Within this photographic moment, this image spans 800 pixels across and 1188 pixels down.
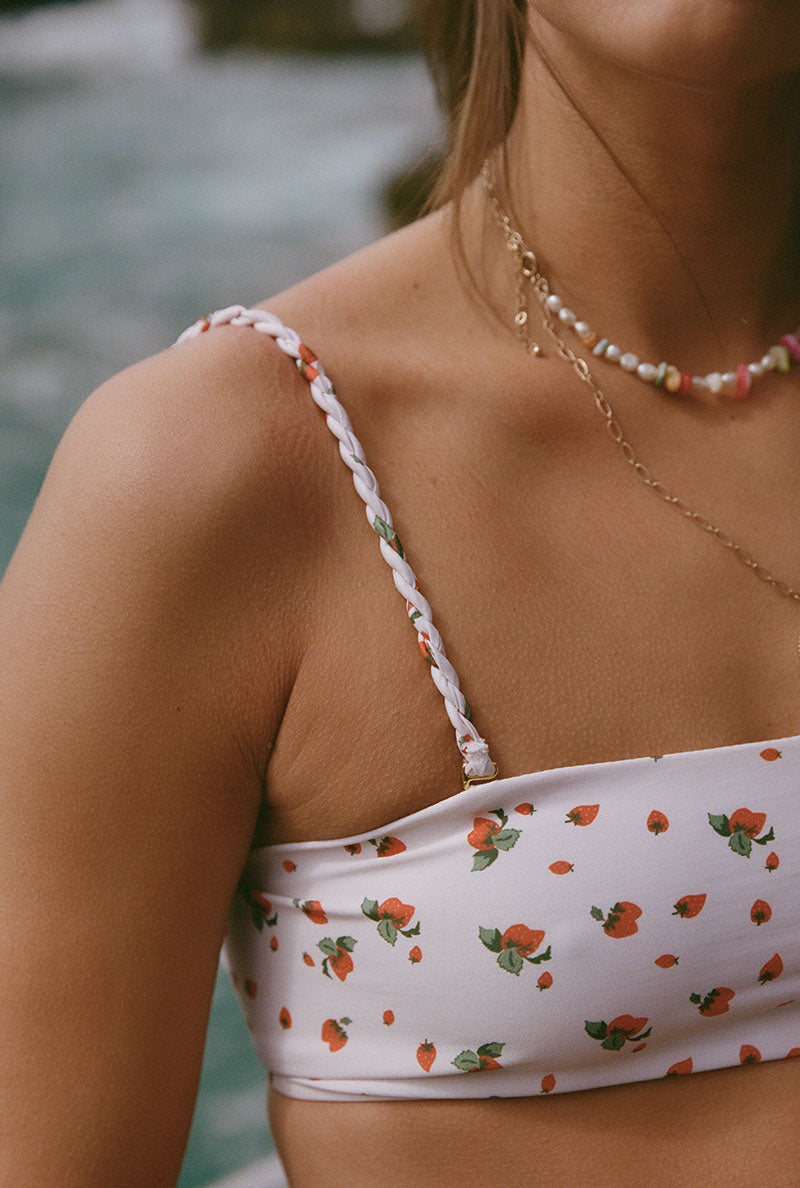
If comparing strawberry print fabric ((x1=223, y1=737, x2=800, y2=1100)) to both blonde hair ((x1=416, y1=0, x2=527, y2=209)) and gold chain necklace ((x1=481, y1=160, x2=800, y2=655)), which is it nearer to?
gold chain necklace ((x1=481, y1=160, x2=800, y2=655))

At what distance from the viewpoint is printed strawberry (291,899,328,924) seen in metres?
0.84

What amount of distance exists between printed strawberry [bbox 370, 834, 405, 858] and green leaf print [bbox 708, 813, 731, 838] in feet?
0.70

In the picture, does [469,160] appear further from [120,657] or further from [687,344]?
[120,657]

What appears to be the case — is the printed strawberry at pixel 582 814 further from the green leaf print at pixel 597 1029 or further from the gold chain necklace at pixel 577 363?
the gold chain necklace at pixel 577 363

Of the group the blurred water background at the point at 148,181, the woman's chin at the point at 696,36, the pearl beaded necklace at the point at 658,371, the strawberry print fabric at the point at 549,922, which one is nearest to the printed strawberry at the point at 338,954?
the strawberry print fabric at the point at 549,922

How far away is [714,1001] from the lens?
827mm

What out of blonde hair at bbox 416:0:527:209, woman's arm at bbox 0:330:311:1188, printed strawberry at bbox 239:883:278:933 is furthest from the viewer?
blonde hair at bbox 416:0:527:209

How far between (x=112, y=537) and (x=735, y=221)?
0.61m

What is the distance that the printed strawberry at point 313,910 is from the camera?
0.84m

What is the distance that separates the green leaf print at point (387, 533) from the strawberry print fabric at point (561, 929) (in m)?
0.17

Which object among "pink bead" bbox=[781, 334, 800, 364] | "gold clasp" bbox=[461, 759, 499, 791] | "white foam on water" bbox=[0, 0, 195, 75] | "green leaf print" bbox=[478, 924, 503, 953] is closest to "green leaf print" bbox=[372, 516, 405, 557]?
"gold clasp" bbox=[461, 759, 499, 791]

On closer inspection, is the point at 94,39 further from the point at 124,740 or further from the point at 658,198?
the point at 124,740

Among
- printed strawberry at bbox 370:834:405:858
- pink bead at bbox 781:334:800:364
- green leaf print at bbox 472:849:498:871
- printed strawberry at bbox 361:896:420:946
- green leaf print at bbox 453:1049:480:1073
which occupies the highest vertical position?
pink bead at bbox 781:334:800:364

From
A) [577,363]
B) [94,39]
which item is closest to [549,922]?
[577,363]
